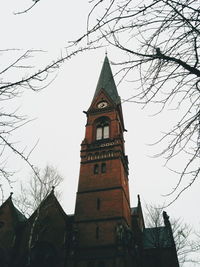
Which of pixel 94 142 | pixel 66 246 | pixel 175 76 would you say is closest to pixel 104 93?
pixel 94 142

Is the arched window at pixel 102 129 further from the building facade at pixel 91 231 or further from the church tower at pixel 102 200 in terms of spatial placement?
the building facade at pixel 91 231

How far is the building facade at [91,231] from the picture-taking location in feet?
45.6

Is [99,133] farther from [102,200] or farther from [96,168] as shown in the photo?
[102,200]

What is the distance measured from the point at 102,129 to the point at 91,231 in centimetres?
977

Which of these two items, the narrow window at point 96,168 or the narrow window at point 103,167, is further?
the narrow window at point 96,168

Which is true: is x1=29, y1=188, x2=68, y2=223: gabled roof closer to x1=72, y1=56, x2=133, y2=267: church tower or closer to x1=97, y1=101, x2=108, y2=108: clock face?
x1=72, y1=56, x2=133, y2=267: church tower

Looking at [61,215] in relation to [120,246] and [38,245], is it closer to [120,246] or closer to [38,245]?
[38,245]

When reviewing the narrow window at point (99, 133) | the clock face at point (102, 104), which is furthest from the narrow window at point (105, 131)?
the clock face at point (102, 104)

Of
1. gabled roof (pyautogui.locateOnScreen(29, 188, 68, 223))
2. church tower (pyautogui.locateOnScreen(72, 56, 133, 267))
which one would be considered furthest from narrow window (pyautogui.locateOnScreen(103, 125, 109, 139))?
gabled roof (pyautogui.locateOnScreen(29, 188, 68, 223))

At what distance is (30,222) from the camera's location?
55.5 ft

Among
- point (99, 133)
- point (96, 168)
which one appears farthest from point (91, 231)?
point (99, 133)

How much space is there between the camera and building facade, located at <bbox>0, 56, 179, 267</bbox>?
13914mm

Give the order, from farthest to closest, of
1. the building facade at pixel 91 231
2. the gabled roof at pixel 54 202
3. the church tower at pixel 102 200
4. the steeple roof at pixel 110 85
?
the gabled roof at pixel 54 202, the building facade at pixel 91 231, the church tower at pixel 102 200, the steeple roof at pixel 110 85

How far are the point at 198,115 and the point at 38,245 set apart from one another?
1550 cm
